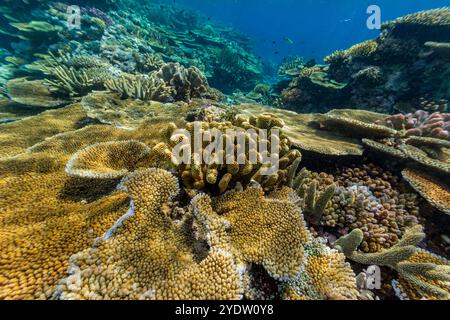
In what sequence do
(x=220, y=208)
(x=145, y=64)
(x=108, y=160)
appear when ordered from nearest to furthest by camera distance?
1. (x=220, y=208)
2. (x=108, y=160)
3. (x=145, y=64)

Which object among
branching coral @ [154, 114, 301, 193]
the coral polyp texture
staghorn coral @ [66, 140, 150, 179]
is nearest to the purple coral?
the coral polyp texture

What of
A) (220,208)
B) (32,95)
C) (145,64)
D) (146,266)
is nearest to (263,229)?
(220,208)

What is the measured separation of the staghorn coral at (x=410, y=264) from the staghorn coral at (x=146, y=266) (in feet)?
3.78

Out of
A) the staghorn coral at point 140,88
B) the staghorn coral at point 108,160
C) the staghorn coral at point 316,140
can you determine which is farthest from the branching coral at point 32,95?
the staghorn coral at point 316,140

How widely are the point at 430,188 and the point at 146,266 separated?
3491mm

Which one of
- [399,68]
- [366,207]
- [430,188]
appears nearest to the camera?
[366,207]

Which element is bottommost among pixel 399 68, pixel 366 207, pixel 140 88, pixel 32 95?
pixel 366 207

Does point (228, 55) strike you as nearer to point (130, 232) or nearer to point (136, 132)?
point (136, 132)

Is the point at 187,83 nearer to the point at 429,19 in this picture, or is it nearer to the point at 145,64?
the point at 145,64

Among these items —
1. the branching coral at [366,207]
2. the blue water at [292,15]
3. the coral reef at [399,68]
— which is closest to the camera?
the branching coral at [366,207]

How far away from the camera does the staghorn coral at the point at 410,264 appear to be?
194 centimetres

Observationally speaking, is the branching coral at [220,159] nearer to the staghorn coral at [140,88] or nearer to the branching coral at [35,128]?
the branching coral at [35,128]

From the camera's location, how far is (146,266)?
1635 mm

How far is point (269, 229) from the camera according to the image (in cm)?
191
